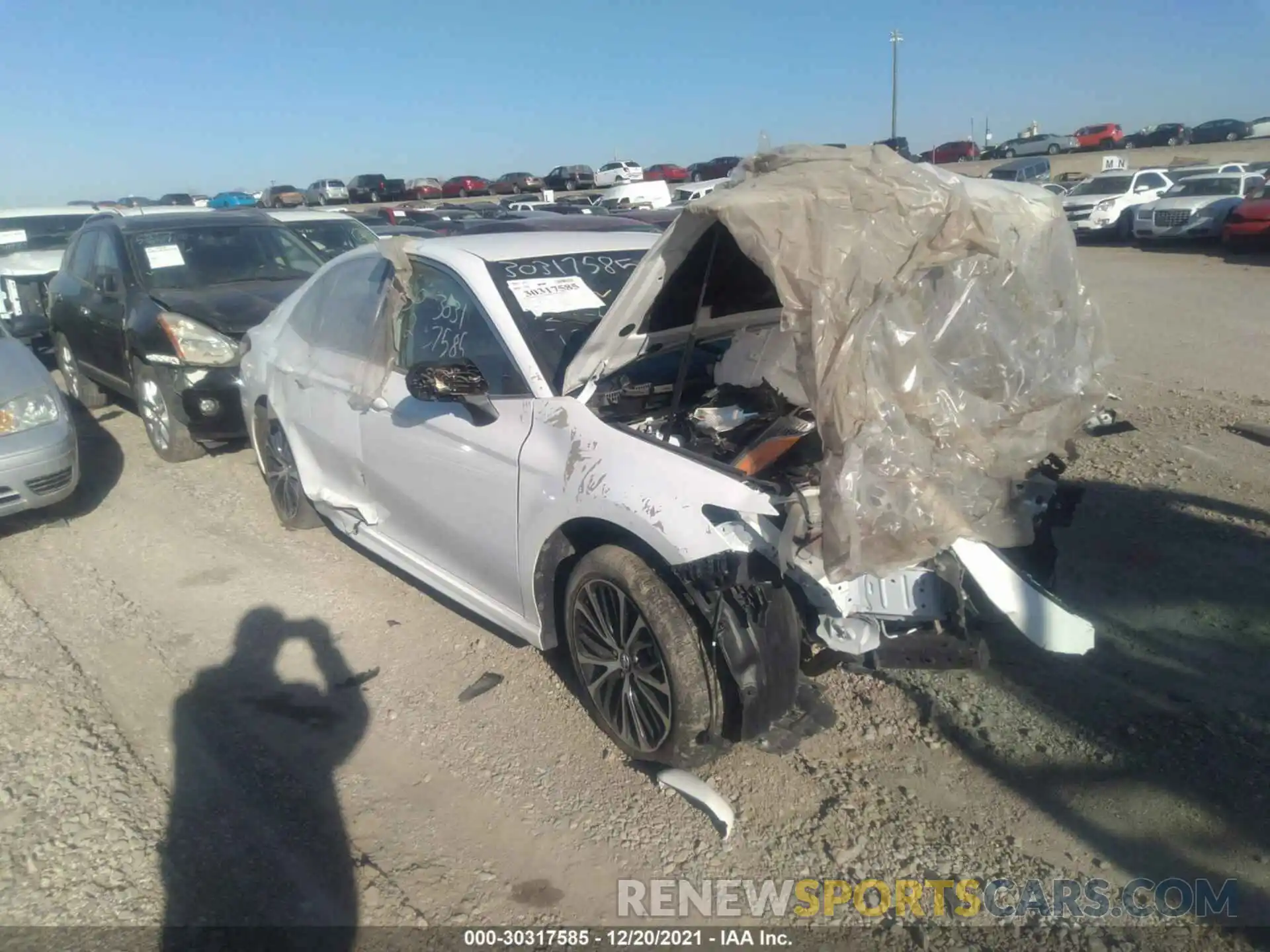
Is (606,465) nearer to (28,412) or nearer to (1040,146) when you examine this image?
(28,412)

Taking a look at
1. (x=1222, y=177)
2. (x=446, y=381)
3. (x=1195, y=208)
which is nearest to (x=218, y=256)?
(x=446, y=381)

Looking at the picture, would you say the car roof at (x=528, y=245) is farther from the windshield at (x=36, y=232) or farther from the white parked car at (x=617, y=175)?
the white parked car at (x=617, y=175)

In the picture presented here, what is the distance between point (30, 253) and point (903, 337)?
478 inches

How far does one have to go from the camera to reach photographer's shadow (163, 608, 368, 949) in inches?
108

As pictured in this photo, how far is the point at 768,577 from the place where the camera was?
2721 millimetres

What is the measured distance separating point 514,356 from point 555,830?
5.65ft

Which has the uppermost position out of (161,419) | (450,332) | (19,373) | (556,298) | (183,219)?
(183,219)

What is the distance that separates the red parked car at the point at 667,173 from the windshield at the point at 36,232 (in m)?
36.0

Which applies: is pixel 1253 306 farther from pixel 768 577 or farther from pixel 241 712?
pixel 241 712

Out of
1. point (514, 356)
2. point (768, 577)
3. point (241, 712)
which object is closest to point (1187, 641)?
point (768, 577)

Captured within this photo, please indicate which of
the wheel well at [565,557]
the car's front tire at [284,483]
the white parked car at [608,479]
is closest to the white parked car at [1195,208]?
the white parked car at [608,479]

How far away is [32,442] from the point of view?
540 cm

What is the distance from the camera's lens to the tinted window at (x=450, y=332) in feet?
11.7

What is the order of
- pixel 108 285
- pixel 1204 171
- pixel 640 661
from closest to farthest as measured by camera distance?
pixel 640 661 → pixel 108 285 → pixel 1204 171
